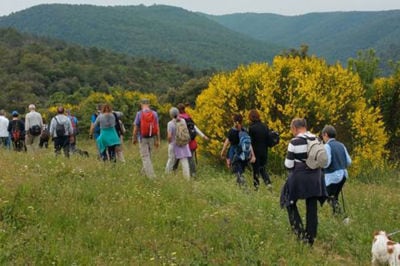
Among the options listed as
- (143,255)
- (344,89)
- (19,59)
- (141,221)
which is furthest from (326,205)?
(19,59)

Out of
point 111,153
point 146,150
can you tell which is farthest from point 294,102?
point 111,153

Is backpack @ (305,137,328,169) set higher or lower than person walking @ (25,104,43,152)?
higher

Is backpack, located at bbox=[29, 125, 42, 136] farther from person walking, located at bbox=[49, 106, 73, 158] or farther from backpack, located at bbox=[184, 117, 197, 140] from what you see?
backpack, located at bbox=[184, 117, 197, 140]

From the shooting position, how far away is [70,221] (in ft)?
20.7

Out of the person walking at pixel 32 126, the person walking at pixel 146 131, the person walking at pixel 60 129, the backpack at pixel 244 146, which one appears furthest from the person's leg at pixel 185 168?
the person walking at pixel 32 126

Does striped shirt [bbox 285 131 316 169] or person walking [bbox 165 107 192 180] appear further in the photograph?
person walking [bbox 165 107 192 180]

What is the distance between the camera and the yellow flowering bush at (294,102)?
14805mm

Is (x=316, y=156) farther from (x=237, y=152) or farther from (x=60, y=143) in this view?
(x=60, y=143)

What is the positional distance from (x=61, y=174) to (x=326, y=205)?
457cm

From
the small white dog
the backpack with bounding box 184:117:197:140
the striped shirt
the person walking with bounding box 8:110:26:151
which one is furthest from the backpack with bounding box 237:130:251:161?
the person walking with bounding box 8:110:26:151

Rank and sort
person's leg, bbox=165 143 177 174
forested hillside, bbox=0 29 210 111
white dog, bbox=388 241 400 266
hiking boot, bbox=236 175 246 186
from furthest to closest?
forested hillside, bbox=0 29 210 111 → person's leg, bbox=165 143 177 174 → hiking boot, bbox=236 175 246 186 → white dog, bbox=388 241 400 266

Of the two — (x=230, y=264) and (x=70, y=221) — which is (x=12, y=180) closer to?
(x=70, y=221)

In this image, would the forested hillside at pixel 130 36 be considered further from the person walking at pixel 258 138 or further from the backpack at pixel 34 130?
the person walking at pixel 258 138

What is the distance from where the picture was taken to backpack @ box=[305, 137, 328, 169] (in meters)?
6.48
